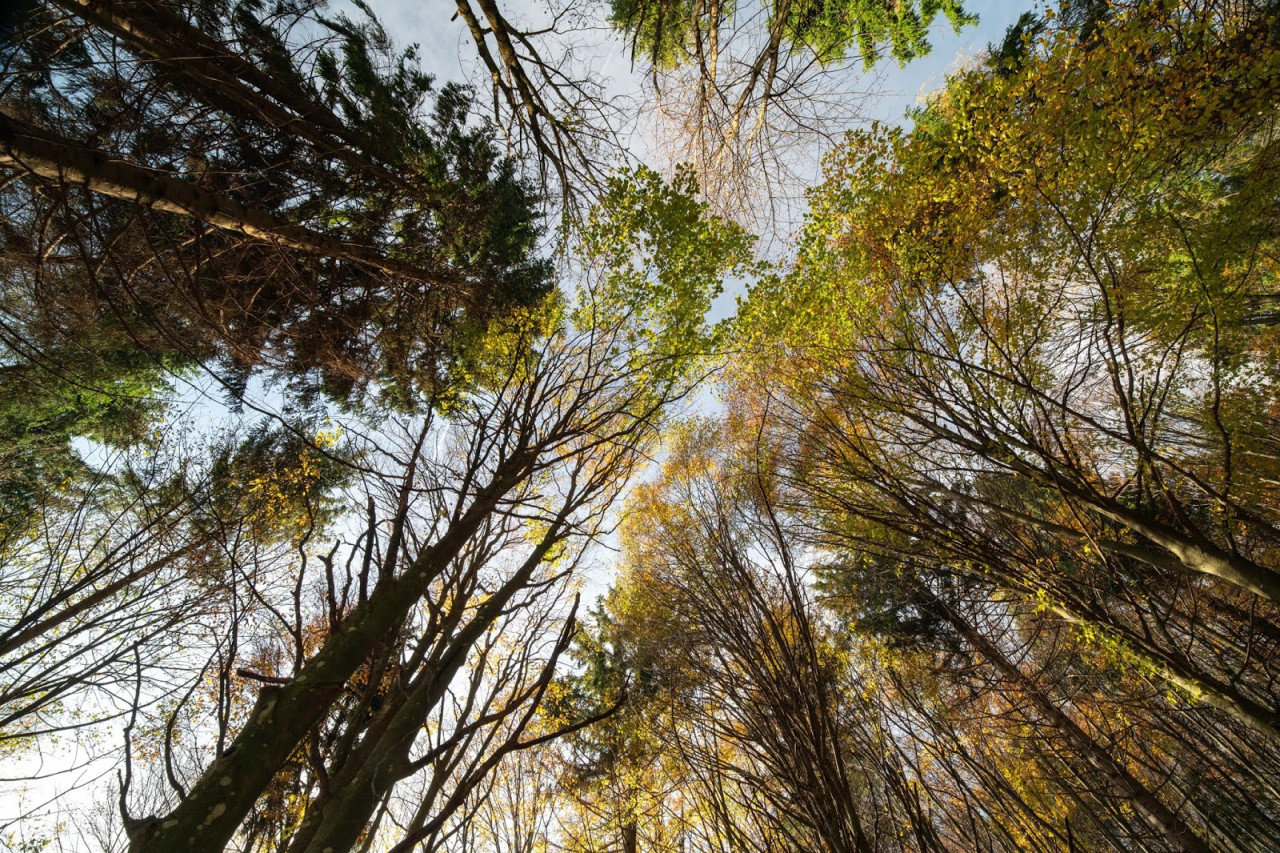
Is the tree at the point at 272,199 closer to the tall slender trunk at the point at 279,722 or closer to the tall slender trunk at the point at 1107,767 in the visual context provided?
the tall slender trunk at the point at 279,722

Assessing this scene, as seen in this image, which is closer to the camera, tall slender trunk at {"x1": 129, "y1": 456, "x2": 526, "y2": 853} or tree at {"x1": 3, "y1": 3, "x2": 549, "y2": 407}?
tall slender trunk at {"x1": 129, "y1": 456, "x2": 526, "y2": 853}

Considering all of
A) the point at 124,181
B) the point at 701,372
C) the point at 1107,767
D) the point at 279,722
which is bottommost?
the point at 279,722

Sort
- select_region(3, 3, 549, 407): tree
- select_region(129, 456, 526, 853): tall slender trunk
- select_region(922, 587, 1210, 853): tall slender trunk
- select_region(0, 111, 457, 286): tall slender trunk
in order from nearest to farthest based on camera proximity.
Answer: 1. select_region(129, 456, 526, 853): tall slender trunk
2. select_region(0, 111, 457, 286): tall slender trunk
3. select_region(3, 3, 549, 407): tree
4. select_region(922, 587, 1210, 853): tall slender trunk

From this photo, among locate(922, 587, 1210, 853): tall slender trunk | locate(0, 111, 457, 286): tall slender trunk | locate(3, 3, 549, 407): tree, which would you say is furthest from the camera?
locate(922, 587, 1210, 853): tall slender trunk

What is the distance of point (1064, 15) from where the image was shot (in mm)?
7301

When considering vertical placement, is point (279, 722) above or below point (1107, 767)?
below

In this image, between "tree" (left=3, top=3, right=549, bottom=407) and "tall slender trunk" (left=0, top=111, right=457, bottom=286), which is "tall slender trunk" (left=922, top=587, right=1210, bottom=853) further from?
"tall slender trunk" (left=0, top=111, right=457, bottom=286)

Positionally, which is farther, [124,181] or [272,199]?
[272,199]

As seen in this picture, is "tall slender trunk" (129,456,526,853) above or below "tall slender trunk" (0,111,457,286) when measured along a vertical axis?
below

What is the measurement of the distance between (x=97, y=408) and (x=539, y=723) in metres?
9.41

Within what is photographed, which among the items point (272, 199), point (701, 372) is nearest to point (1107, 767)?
point (701, 372)

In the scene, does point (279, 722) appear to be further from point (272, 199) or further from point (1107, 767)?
point (1107, 767)

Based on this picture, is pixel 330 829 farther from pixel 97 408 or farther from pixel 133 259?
pixel 97 408

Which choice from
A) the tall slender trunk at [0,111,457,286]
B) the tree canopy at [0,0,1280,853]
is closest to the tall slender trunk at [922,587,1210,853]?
the tree canopy at [0,0,1280,853]
